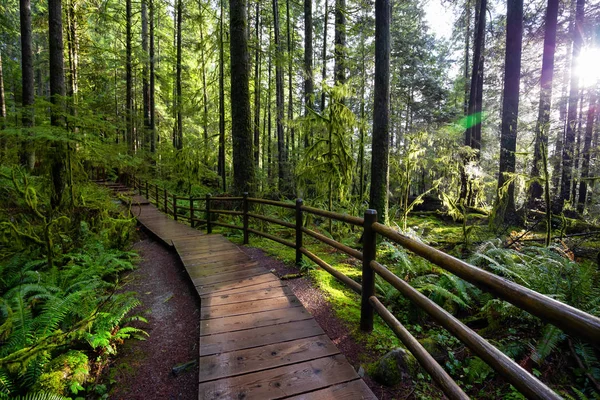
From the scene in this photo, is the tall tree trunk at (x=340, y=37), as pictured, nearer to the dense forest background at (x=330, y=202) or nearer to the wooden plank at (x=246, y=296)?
the dense forest background at (x=330, y=202)

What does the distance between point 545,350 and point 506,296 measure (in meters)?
2.16

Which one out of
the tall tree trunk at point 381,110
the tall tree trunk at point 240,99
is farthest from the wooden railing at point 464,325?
the tall tree trunk at point 240,99

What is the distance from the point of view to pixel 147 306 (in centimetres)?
432

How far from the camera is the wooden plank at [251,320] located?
302 cm

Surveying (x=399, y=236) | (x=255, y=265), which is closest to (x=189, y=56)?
(x=255, y=265)

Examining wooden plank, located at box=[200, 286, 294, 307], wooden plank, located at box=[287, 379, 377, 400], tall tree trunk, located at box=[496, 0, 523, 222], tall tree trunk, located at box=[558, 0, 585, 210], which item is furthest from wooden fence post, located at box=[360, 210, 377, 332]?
tall tree trunk, located at box=[558, 0, 585, 210]

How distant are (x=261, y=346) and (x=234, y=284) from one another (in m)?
1.56

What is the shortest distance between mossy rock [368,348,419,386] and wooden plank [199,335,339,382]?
1.23ft

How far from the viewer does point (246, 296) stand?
3758 mm

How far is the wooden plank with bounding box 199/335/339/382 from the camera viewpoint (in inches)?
93.7

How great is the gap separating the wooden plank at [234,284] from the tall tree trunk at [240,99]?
407 centimetres

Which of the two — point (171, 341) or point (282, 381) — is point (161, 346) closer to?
point (171, 341)

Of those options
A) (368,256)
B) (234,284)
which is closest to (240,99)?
(234,284)

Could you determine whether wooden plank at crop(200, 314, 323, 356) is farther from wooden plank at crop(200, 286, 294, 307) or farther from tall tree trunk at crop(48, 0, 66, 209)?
tall tree trunk at crop(48, 0, 66, 209)
